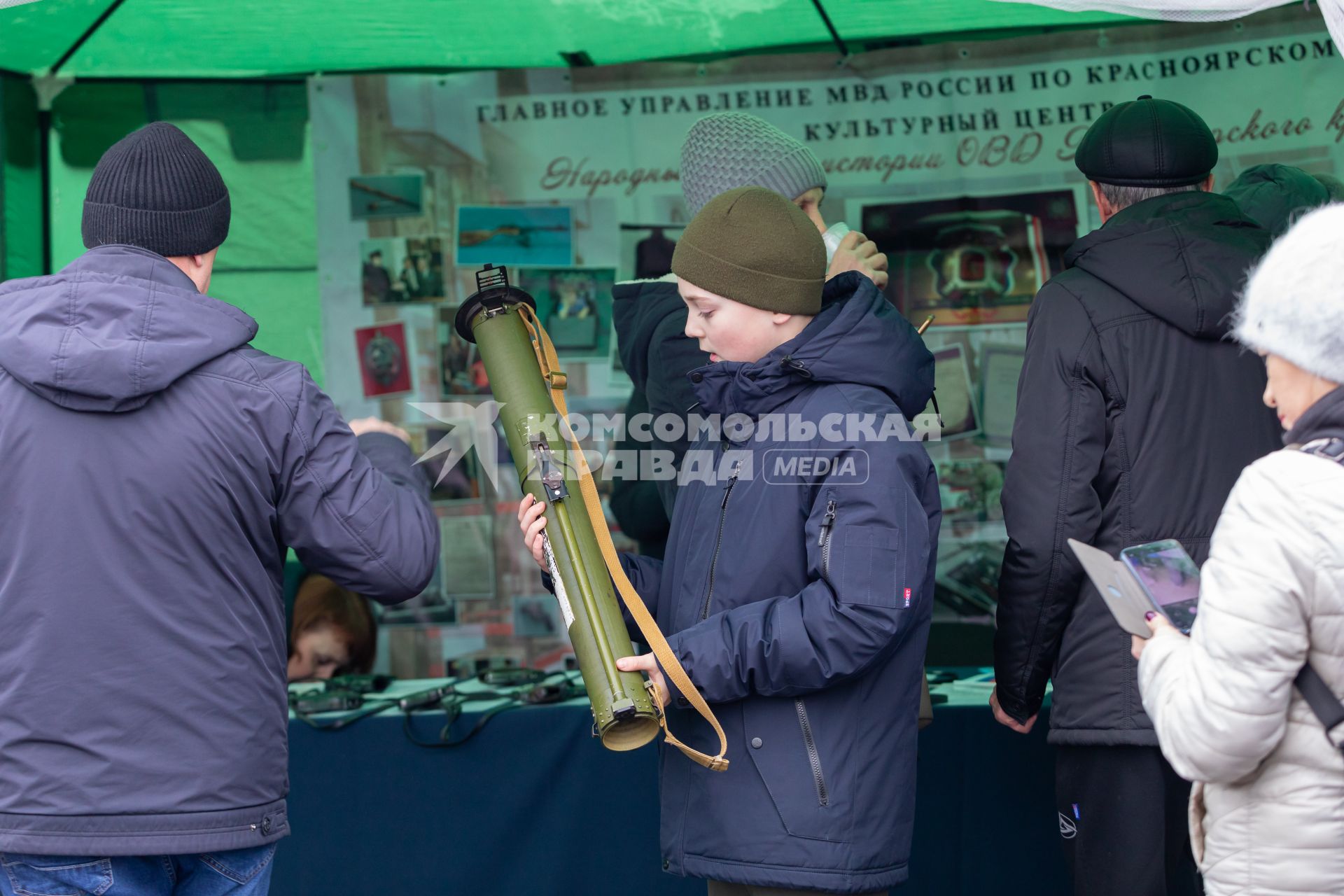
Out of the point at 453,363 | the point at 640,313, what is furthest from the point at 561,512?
the point at 453,363

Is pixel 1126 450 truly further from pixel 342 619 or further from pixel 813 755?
pixel 342 619

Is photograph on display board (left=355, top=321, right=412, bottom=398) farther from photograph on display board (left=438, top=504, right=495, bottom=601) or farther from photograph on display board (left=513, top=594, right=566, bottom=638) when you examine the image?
photograph on display board (left=513, top=594, right=566, bottom=638)

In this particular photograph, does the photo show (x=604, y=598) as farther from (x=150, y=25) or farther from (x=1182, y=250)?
(x=150, y=25)

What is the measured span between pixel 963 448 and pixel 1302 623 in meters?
2.51

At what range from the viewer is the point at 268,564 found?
212cm

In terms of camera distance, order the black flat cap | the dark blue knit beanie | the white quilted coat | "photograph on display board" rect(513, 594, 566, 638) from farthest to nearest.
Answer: "photograph on display board" rect(513, 594, 566, 638)
the black flat cap
the dark blue knit beanie
the white quilted coat

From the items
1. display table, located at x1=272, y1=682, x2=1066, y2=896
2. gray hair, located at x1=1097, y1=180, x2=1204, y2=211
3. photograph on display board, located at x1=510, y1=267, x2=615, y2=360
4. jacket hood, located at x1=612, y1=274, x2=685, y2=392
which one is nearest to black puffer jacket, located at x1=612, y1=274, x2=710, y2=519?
jacket hood, located at x1=612, y1=274, x2=685, y2=392

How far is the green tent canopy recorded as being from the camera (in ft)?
12.4

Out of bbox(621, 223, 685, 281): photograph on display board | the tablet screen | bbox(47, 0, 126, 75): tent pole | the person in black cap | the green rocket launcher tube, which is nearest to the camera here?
the tablet screen

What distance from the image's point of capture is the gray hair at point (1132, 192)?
2572 millimetres

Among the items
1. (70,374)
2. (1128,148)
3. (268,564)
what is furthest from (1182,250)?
(70,374)

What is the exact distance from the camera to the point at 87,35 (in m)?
3.89

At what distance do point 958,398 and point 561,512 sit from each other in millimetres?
2106

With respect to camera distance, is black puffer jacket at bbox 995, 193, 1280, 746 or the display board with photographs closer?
black puffer jacket at bbox 995, 193, 1280, 746
